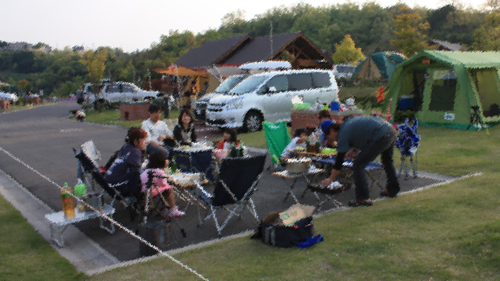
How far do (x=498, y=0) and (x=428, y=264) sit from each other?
4824cm

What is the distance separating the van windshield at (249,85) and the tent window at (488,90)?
6.82m

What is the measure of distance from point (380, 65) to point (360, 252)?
3375 cm

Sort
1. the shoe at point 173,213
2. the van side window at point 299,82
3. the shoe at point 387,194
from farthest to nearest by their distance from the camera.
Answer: the van side window at point 299,82
the shoe at point 387,194
the shoe at point 173,213

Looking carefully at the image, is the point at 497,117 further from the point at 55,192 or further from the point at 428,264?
the point at 55,192

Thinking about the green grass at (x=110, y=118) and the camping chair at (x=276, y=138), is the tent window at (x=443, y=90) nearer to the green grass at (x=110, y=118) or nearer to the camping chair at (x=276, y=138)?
the camping chair at (x=276, y=138)

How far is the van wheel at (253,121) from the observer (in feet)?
45.5

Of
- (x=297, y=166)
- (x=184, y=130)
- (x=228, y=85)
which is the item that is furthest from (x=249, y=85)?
(x=297, y=166)

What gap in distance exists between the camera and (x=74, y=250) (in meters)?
4.82

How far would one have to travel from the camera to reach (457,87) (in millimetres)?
12586

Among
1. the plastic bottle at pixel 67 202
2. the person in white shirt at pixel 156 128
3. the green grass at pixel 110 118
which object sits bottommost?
the green grass at pixel 110 118

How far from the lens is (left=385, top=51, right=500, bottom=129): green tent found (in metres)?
12.2

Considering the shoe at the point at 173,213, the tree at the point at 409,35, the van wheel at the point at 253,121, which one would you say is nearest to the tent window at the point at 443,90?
the van wheel at the point at 253,121

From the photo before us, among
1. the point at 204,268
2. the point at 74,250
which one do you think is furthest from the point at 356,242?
the point at 74,250

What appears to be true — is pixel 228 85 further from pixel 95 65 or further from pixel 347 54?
pixel 347 54
